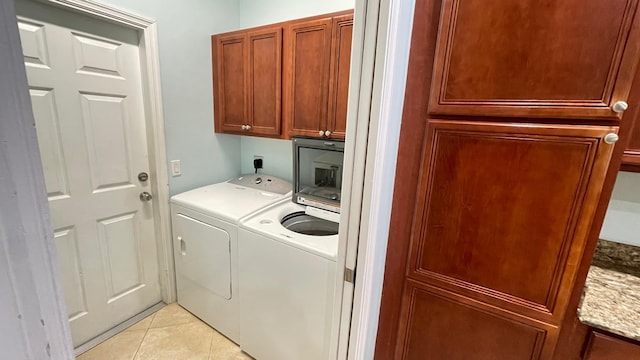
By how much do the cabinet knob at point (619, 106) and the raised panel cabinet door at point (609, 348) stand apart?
2.31 ft

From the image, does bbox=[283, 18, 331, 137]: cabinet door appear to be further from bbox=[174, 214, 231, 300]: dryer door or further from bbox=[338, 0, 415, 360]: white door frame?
bbox=[174, 214, 231, 300]: dryer door

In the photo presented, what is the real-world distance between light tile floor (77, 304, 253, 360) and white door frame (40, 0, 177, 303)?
23 cm

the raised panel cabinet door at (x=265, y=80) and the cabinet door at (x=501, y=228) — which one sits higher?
the raised panel cabinet door at (x=265, y=80)

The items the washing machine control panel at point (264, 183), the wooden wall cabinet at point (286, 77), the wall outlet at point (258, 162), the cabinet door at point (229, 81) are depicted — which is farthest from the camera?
the wall outlet at point (258, 162)

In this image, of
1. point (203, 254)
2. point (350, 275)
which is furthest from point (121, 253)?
point (350, 275)

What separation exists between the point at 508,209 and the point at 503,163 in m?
0.16

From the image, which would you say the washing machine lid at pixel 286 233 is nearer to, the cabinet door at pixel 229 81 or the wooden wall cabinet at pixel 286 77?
the wooden wall cabinet at pixel 286 77

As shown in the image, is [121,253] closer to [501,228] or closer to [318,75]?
[318,75]

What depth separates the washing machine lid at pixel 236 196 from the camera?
5.65 ft

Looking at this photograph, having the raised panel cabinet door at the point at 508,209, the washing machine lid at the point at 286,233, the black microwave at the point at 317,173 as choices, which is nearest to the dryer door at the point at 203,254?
the washing machine lid at the point at 286,233

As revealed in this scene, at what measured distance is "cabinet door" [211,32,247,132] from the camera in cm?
195

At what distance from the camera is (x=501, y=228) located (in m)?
0.91

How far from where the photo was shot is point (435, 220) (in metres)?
0.99

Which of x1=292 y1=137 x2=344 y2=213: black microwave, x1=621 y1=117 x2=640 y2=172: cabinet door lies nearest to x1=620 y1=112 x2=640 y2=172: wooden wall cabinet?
x1=621 y1=117 x2=640 y2=172: cabinet door
